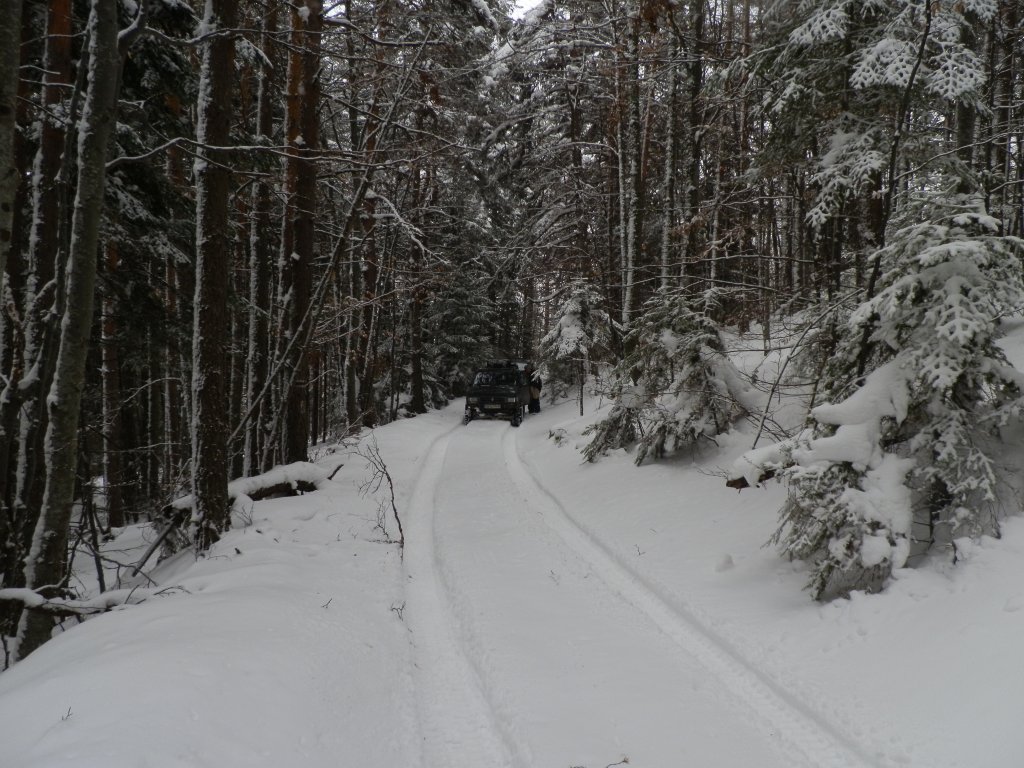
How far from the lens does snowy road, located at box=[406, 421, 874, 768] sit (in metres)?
3.32

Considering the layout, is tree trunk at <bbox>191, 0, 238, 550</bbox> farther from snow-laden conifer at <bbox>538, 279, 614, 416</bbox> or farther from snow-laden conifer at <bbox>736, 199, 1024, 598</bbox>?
snow-laden conifer at <bbox>538, 279, 614, 416</bbox>

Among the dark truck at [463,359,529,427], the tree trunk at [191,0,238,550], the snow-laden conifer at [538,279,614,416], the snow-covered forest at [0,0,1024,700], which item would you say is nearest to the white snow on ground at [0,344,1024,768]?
the snow-covered forest at [0,0,1024,700]

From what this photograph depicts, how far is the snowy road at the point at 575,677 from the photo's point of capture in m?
3.32

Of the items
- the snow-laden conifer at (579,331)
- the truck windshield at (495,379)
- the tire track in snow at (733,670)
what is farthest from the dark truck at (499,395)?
the tire track in snow at (733,670)

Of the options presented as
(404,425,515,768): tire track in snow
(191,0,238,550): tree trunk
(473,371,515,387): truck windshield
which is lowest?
(404,425,515,768): tire track in snow

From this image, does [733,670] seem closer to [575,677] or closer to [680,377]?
[575,677]

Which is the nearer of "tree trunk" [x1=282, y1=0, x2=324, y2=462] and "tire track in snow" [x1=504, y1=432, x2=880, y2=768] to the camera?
"tire track in snow" [x1=504, y1=432, x2=880, y2=768]

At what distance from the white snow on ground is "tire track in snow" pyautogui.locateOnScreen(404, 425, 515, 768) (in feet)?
0.06

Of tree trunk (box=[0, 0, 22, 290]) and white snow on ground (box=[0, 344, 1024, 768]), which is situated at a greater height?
tree trunk (box=[0, 0, 22, 290])

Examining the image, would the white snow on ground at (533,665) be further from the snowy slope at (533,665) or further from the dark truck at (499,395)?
the dark truck at (499,395)

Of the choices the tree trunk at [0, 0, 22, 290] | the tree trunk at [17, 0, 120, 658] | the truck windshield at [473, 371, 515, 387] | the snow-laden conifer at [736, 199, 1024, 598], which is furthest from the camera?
the truck windshield at [473, 371, 515, 387]

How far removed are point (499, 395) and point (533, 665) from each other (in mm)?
17664

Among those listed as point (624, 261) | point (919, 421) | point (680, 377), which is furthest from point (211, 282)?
point (624, 261)

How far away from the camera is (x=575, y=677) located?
13.4 ft
